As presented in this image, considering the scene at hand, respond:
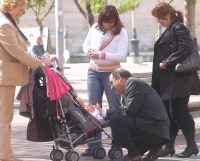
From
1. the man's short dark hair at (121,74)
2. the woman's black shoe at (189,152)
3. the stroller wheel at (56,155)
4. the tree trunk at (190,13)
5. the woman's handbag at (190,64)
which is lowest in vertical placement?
the woman's black shoe at (189,152)

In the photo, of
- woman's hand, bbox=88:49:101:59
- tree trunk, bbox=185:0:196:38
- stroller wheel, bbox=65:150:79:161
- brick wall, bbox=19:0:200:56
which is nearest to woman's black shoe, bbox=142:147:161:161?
stroller wheel, bbox=65:150:79:161

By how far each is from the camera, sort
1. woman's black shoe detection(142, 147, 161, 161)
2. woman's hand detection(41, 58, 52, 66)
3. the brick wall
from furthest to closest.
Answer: the brick wall, woman's black shoe detection(142, 147, 161, 161), woman's hand detection(41, 58, 52, 66)

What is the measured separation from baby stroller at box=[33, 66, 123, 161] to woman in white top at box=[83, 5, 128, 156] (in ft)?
1.38

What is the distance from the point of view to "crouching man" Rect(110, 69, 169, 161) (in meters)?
7.52

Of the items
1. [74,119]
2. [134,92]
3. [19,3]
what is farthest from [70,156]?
[19,3]

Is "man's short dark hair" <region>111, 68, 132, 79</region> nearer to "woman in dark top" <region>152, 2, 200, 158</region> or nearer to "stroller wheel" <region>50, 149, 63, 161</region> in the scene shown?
"woman in dark top" <region>152, 2, 200, 158</region>

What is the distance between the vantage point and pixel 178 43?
316 inches

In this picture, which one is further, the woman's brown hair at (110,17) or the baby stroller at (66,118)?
the woman's brown hair at (110,17)

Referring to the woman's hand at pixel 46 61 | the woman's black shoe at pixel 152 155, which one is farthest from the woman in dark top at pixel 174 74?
the woman's hand at pixel 46 61

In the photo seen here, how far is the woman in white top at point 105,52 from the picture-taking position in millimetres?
8219

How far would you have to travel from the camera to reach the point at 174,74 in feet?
26.7

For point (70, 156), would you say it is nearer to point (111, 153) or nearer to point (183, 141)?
point (111, 153)

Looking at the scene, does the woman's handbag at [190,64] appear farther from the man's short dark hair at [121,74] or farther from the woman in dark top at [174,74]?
the man's short dark hair at [121,74]

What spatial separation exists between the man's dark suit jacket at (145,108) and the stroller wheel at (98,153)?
747 mm
